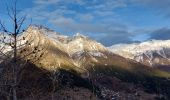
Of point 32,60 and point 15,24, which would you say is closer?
point 32,60

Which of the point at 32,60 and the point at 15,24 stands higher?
the point at 15,24

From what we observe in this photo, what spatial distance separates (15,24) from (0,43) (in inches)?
87.2

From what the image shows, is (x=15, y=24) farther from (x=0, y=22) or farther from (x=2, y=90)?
(x=2, y=90)

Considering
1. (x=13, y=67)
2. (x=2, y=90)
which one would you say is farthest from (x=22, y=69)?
(x=2, y=90)

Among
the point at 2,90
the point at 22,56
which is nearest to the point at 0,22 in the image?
the point at 22,56

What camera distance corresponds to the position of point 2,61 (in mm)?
30922

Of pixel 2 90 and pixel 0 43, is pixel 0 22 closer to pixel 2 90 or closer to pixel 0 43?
pixel 0 43

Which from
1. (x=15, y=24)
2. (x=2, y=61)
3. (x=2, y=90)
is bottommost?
(x=2, y=90)

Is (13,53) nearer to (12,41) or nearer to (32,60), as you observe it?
(12,41)

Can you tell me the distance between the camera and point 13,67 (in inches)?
1185

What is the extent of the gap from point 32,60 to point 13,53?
2.69m

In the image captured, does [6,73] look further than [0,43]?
Yes

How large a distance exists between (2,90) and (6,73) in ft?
4.56

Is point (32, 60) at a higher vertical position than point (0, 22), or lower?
lower
